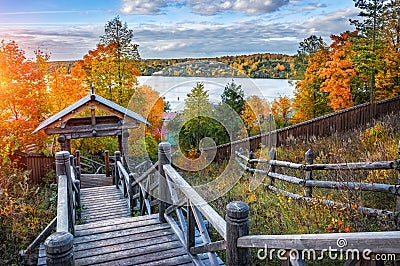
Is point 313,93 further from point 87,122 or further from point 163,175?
point 163,175

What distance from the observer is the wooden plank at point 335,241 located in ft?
4.59

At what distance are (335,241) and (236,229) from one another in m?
0.90

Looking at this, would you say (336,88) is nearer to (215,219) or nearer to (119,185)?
(119,185)

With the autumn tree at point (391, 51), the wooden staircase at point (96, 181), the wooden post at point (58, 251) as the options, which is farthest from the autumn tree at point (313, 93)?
the wooden post at point (58, 251)

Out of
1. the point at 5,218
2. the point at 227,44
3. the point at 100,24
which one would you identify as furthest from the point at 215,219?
the point at 100,24

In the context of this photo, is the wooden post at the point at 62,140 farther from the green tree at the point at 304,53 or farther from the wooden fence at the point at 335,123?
the green tree at the point at 304,53

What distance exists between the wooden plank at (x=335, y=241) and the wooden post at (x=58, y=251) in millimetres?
1248

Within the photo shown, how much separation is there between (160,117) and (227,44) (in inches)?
65.7

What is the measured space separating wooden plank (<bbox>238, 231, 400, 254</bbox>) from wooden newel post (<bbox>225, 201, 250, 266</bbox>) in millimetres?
121

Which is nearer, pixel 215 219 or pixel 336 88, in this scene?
pixel 215 219

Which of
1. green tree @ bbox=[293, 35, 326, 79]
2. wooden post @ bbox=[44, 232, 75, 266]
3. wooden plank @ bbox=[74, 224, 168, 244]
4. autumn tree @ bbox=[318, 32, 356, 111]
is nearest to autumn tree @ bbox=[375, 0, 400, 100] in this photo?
autumn tree @ bbox=[318, 32, 356, 111]

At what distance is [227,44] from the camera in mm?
5145

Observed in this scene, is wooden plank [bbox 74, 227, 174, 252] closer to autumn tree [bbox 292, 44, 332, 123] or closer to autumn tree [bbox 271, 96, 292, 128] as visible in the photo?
autumn tree [bbox 292, 44, 332, 123]

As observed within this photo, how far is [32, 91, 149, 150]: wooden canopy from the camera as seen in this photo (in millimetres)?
9898
